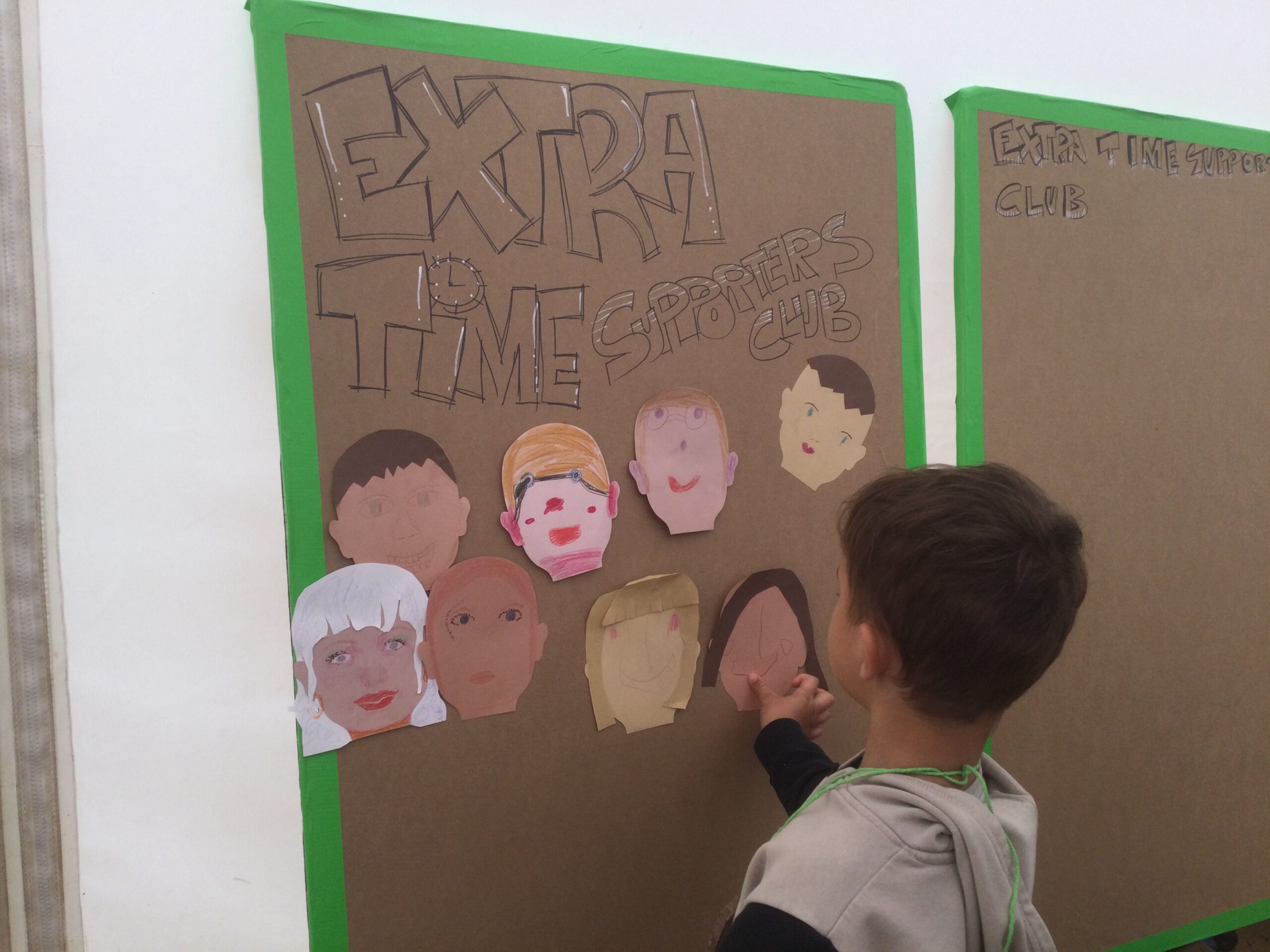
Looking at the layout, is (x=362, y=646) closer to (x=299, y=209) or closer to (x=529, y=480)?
(x=529, y=480)

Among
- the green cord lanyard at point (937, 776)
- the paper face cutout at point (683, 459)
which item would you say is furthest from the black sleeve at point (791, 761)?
the paper face cutout at point (683, 459)

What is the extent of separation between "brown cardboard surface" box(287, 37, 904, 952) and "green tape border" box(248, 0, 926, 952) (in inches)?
0.4

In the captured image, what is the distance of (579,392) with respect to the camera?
88cm

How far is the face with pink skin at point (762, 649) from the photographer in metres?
0.98

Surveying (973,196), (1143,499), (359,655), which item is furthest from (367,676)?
(1143,499)

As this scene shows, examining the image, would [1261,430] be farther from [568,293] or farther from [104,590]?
[104,590]

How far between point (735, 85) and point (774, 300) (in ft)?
0.78

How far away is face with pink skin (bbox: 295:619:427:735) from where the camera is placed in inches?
31.5

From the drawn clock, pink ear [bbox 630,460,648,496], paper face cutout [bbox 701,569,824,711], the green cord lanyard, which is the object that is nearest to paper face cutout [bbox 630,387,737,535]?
pink ear [bbox 630,460,648,496]

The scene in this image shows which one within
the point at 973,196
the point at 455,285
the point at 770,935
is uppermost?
the point at 973,196

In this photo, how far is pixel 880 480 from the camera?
0.73m

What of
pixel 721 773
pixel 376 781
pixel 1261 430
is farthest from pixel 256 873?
pixel 1261 430

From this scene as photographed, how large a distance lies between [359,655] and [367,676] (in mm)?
22

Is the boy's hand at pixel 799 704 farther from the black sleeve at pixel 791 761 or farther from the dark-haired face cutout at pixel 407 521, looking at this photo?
the dark-haired face cutout at pixel 407 521
